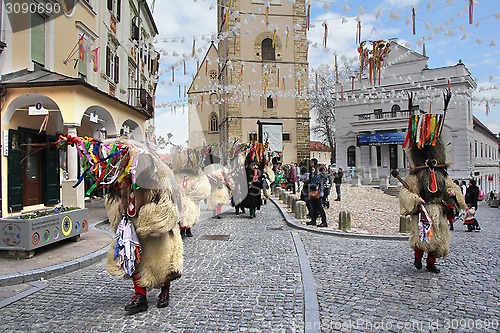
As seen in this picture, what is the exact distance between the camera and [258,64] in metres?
42.8

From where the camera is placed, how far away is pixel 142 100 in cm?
2127

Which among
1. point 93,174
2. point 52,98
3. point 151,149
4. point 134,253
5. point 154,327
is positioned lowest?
point 154,327

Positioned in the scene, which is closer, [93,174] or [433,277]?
[93,174]

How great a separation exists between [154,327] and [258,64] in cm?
4061

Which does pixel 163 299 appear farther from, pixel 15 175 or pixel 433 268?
pixel 15 175

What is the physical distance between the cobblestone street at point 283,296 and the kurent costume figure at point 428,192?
0.48 m

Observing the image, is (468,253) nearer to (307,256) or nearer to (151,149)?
(307,256)

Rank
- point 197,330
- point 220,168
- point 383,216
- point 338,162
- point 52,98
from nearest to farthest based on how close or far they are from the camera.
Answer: point 197,330, point 52,98, point 220,168, point 383,216, point 338,162

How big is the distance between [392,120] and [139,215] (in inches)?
1279

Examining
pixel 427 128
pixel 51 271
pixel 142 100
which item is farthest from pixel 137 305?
pixel 142 100

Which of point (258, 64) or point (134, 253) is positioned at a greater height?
point (258, 64)

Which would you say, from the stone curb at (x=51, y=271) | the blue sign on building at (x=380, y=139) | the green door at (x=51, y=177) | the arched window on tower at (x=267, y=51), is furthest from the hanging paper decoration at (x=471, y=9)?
the arched window on tower at (x=267, y=51)

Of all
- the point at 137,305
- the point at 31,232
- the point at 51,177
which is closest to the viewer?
the point at 137,305

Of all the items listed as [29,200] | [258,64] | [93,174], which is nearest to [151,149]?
[93,174]
